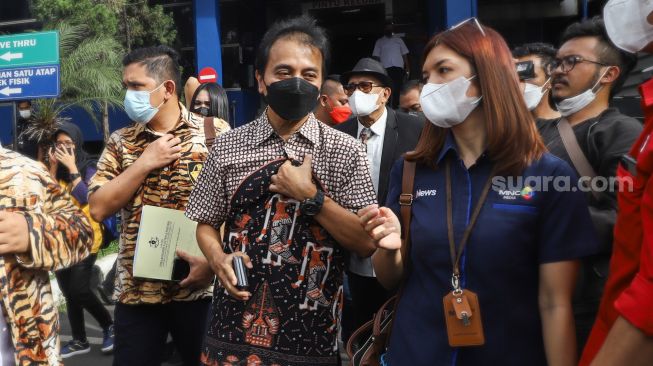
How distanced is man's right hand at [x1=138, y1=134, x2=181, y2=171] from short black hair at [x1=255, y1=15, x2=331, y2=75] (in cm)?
72

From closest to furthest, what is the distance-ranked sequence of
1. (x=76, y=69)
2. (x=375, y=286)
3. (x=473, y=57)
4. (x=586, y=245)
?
(x=586, y=245) < (x=473, y=57) < (x=375, y=286) < (x=76, y=69)

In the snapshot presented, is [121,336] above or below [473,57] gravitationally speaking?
below

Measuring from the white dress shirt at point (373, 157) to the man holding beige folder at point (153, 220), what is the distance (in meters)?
1.10

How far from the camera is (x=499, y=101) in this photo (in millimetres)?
2043

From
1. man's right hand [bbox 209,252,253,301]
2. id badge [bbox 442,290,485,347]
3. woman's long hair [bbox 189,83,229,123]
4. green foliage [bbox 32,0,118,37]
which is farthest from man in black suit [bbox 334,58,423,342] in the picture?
green foliage [bbox 32,0,118,37]

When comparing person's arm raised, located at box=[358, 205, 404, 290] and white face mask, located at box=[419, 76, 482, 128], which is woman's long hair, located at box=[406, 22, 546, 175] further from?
person's arm raised, located at box=[358, 205, 404, 290]

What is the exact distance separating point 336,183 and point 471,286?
25.0 inches

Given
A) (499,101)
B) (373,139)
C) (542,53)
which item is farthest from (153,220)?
(542,53)

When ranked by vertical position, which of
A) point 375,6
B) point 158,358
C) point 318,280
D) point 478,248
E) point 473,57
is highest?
point 375,6

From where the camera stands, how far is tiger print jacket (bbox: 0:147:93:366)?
213 centimetres

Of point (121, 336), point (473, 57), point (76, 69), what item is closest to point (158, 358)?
point (121, 336)

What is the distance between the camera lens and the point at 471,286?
6.47ft

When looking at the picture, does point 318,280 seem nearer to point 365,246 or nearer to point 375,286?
point 365,246

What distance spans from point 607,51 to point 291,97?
1372mm
